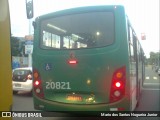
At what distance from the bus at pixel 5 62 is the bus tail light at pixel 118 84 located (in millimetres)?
2951

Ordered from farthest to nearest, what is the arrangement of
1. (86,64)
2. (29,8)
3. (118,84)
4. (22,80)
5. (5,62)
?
(22,80) < (29,8) < (86,64) < (118,84) < (5,62)

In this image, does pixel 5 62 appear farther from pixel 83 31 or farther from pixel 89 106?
pixel 83 31

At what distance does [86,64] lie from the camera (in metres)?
6.62

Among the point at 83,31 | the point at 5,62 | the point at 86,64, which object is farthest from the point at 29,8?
the point at 5,62

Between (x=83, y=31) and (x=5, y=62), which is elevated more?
(x=83, y=31)

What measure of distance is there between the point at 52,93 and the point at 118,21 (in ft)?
6.43

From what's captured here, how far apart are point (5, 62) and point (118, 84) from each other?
3.14m

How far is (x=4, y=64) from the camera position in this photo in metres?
3.73

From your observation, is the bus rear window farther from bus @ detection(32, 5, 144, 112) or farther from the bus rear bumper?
the bus rear bumper

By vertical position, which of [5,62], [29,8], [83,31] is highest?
[29,8]

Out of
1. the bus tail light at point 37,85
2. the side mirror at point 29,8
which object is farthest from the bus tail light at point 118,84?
the side mirror at point 29,8

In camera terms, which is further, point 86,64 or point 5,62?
point 86,64

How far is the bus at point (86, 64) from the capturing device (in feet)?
21.2

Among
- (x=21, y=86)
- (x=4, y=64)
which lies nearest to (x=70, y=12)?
(x=4, y=64)
